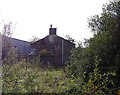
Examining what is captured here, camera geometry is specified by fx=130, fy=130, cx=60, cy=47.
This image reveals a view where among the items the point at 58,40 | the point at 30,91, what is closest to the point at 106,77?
the point at 30,91

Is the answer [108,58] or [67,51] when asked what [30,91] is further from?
[67,51]

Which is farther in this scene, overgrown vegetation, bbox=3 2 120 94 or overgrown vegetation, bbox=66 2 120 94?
overgrown vegetation, bbox=66 2 120 94

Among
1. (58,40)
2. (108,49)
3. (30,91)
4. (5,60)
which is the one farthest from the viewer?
(58,40)

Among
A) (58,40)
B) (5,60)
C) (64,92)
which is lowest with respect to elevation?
(64,92)

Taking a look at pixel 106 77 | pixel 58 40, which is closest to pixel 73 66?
pixel 106 77

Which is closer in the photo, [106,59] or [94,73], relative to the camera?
[94,73]

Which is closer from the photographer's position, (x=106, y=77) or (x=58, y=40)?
(x=106, y=77)

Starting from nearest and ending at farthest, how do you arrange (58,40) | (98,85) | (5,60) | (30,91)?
(30,91), (98,85), (5,60), (58,40)

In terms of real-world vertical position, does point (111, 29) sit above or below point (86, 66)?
above

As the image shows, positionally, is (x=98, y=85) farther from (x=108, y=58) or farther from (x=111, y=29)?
(x=111, y=29)

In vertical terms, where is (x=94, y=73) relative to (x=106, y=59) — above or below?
below

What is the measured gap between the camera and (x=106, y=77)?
3949 millimetres

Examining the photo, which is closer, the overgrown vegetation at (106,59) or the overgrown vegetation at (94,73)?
the overgrown vegetation at (94,73)

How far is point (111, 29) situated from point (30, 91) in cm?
353
